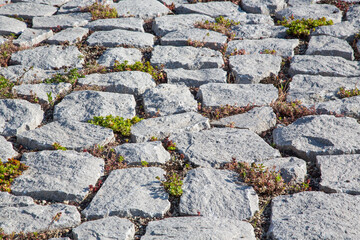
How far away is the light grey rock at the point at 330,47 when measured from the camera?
6.16 m

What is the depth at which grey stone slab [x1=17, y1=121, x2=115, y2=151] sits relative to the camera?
4605 millimetres

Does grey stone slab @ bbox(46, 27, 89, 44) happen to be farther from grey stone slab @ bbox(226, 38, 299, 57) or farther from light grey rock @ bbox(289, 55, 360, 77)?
light grey rock @ bbox(289, 55, 360, 77)

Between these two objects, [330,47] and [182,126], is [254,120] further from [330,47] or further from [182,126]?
[330,47]

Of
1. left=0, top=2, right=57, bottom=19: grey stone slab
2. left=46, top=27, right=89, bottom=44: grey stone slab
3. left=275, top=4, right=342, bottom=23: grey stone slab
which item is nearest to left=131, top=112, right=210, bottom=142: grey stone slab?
left=46, top=27, right=89, bottom=44: grey stone slab

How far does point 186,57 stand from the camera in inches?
244

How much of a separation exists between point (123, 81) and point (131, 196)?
213cm

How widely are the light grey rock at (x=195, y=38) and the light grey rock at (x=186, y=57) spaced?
0.20 metres

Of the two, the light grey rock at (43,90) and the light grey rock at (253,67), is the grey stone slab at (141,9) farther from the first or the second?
the light grey rock at (43,90)

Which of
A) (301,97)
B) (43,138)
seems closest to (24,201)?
(43,138)

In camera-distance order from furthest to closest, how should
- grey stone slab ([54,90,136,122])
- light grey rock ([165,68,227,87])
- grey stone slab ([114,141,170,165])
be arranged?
light grey rock ([165,68,227,87]) < grey stone slab ([54,90,136,122]) < grey stone slab ([114,141,170,165])

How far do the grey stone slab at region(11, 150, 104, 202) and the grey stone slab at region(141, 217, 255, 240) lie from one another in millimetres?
876

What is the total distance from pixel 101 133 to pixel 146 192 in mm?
1117

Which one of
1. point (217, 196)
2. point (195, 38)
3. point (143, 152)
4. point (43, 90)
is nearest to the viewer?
point (217, 196)

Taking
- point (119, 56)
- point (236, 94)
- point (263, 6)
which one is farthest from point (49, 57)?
point (263, 6)
